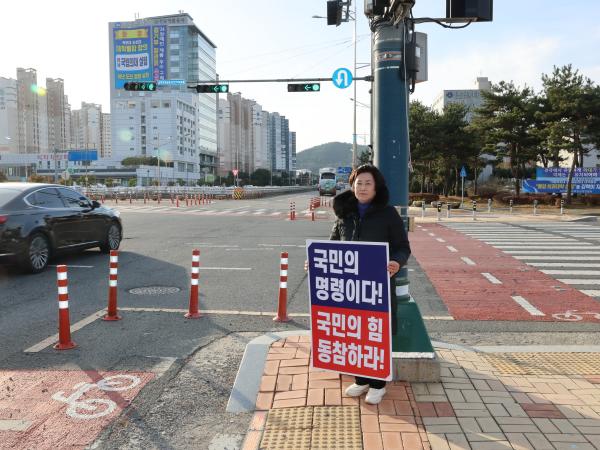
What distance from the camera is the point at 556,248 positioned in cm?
1416

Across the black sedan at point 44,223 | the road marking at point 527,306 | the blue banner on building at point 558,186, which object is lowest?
the road marking at point 527,306

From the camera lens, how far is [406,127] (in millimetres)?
4738

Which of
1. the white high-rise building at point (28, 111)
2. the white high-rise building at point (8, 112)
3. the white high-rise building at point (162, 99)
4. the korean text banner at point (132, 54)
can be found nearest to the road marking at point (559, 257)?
the white high-rise building at point (162, 99)

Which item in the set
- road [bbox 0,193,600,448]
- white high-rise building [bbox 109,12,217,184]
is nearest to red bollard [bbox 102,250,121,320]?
road [bbox 0,193,600,448]

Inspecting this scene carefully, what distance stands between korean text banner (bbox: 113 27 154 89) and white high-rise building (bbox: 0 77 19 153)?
96.0 feet

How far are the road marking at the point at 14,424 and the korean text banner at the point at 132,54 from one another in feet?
394

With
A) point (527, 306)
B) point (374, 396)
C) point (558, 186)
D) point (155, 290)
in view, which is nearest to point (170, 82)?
point (155, 290)

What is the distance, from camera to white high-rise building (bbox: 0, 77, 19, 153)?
125375 mm

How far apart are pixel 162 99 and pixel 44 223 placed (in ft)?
402

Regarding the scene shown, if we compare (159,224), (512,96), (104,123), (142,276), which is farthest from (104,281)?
(104,123)

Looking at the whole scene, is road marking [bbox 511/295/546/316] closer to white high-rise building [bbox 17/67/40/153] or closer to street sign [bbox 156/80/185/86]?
street sign [bbox 156/80/185/86]

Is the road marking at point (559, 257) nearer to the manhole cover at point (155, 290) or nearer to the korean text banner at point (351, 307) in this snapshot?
the manhole cover at point (155, 290)

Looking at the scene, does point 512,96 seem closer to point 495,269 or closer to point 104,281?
point 495,269

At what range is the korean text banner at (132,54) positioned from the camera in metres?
116
